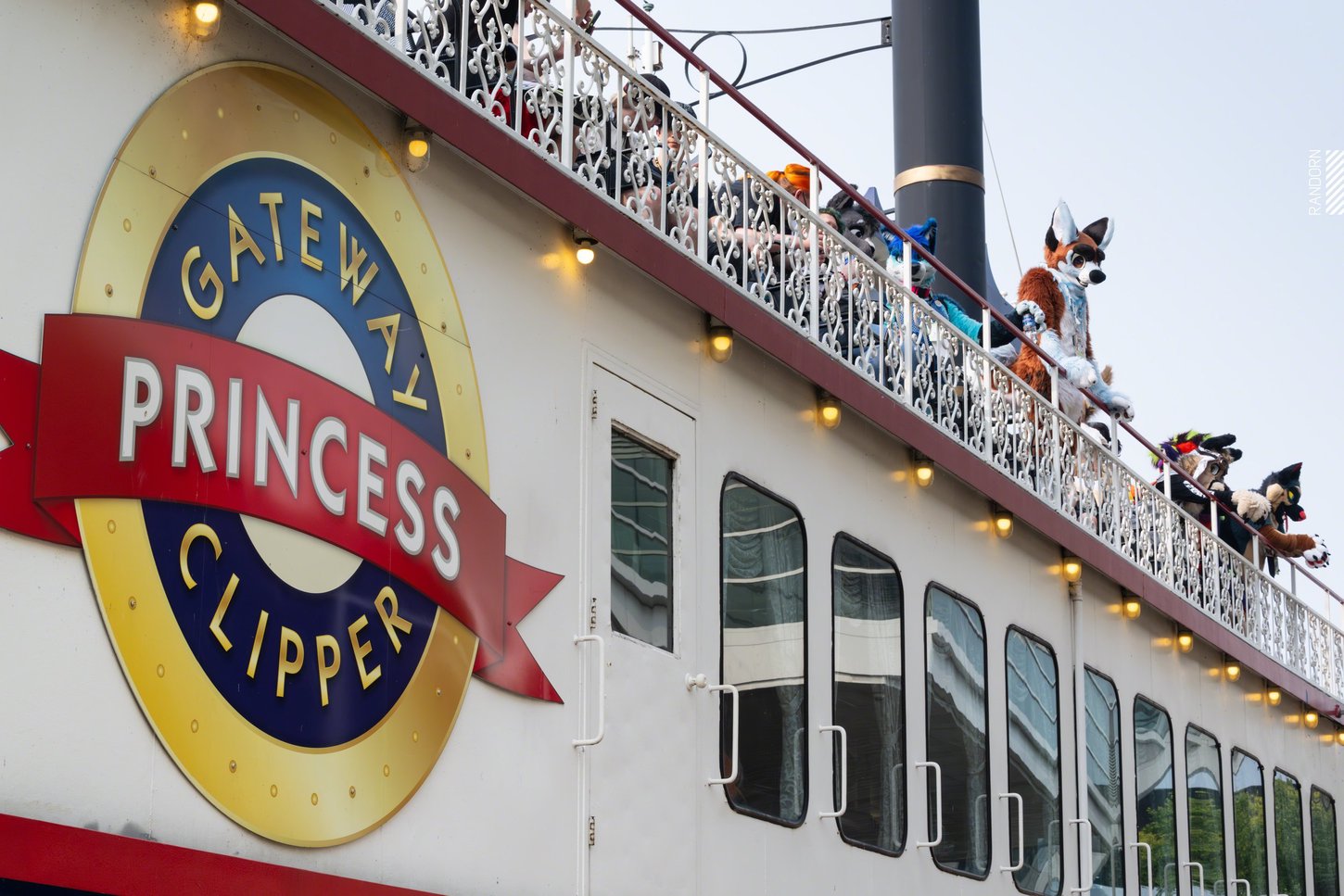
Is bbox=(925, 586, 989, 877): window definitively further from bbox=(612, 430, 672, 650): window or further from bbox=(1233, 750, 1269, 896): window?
bbox=(1233, 750, 1269, 896): window

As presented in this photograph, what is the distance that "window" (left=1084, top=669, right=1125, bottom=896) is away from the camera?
12188mm

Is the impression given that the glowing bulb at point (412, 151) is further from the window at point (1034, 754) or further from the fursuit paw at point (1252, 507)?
the fursuit paw at point (1252, 507)

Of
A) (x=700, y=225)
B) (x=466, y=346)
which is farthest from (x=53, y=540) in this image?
(x=700, y=225)

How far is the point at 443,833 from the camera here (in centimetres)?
651

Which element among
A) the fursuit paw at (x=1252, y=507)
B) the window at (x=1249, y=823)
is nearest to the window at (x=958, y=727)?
the window at (x=1249, y=823)

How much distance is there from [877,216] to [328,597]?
17.5 ft

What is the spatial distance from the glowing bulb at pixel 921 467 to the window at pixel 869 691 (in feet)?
1.93

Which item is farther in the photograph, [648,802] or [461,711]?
[648,802]

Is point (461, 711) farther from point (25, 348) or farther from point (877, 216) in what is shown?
point (877, 216)

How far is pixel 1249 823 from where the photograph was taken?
14.9 metres

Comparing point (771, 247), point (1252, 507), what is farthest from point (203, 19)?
point (1252, 507)

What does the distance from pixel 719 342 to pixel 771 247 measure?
32.6 inches

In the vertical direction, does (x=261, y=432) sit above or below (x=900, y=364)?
below

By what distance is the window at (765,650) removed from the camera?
28.0 ft
